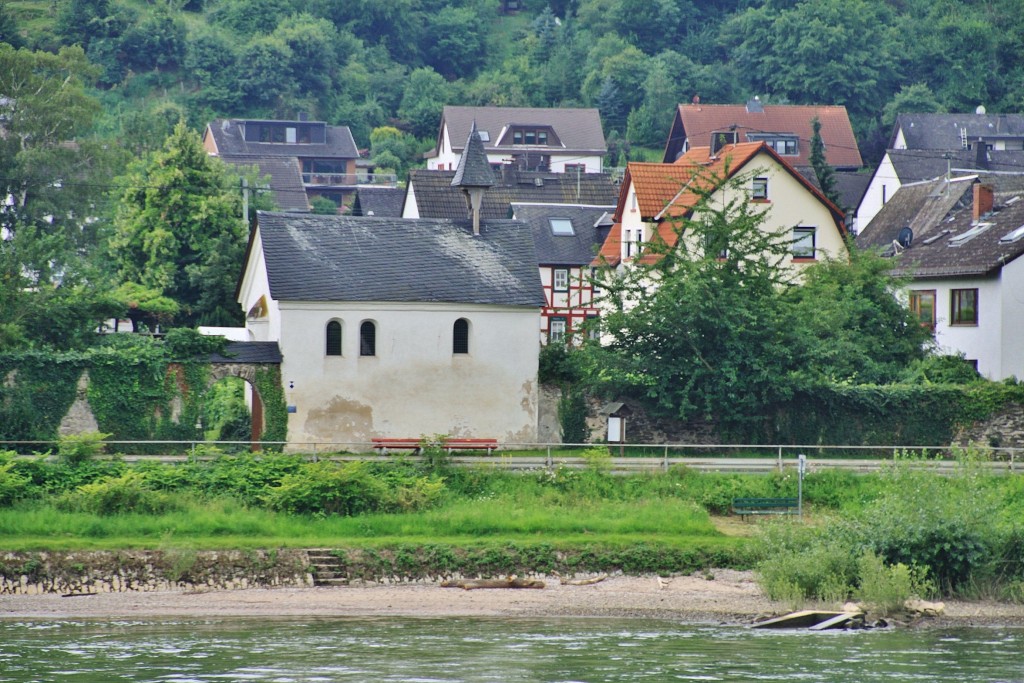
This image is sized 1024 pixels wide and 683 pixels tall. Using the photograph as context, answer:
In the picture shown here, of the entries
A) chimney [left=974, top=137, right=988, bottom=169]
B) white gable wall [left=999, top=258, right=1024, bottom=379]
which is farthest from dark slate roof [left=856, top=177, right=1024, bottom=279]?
chimney [left=974, top=137, right=988, bottom=169]

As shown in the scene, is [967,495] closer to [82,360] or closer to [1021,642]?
[1021,642]

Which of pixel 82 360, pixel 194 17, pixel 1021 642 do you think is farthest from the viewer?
pixel 194 17

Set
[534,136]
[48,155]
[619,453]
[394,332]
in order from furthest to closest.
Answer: [534,136]
[48,155]
[394,332]
[619,453]

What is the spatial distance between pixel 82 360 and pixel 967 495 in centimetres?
2328

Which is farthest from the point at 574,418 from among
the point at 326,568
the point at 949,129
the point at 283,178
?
the point at 949,129

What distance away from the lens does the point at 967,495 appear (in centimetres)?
3388

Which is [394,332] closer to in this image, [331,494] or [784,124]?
[331,494]

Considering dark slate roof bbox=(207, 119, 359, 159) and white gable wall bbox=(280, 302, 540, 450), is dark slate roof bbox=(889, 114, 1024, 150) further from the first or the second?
white gable wall bbox=(280, 302, 540, 450)

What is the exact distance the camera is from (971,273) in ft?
172

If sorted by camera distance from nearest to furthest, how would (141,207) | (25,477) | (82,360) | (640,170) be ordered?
1. (25,477)
2. (82,360)
3. (640,170)
4. (141,207)

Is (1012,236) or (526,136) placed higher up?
(526,136)

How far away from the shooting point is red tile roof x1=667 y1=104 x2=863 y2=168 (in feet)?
375

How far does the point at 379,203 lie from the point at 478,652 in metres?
58.6

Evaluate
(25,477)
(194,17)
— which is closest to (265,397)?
(25,477)
